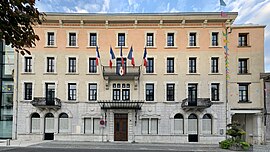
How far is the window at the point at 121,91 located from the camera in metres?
25.3

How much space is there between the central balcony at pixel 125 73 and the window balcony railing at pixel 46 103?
5585 millimetres

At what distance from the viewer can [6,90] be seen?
26594mm

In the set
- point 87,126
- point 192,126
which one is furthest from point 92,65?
point 192,126

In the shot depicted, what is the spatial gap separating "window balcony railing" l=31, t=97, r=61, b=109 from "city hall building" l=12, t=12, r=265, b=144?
0.32 ft

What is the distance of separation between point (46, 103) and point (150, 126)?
10923 mm

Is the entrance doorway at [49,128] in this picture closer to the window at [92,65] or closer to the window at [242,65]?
the window at [92,65]

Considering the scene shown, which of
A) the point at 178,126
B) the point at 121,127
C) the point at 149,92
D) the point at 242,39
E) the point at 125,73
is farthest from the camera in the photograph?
the point at 242,39

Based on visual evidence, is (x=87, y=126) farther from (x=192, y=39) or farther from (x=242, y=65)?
(x=242, y=65)

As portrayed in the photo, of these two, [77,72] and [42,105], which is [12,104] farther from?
[77,72]

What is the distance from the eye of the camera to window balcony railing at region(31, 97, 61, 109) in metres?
24.5

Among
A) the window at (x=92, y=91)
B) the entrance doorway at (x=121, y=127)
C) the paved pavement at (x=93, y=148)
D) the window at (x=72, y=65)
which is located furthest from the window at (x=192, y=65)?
the window at (x=72, y=65)

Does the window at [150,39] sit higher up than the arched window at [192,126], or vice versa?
the window at [150,39]

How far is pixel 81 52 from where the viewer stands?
25875mm

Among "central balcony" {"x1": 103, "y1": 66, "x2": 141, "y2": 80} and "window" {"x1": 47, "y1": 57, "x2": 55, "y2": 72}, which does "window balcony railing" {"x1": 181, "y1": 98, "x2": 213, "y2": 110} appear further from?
"window" {"x1": 47, "y1": 57, "x2": 55, "y2": 72}
